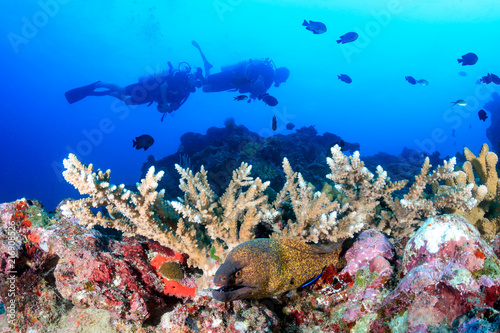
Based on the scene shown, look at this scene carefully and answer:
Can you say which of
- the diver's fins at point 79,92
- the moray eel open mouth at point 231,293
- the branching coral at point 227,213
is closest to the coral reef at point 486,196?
the branching coral at point 227,213

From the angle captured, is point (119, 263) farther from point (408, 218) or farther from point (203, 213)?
point (408, 218)

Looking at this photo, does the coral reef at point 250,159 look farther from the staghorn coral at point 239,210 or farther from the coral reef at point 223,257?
the coral reef at point 223,257

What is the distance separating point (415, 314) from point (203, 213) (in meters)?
1.91

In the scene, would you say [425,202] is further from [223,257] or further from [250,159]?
[250,159]

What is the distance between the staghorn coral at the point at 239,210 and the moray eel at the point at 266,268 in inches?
13.5

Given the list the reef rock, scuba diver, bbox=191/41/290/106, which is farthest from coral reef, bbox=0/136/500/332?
scuba diver, bbox=191/41/290/106

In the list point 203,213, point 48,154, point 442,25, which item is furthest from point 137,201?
point 442,25

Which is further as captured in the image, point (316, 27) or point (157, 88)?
point (157, 88)

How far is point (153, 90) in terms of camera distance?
15.2 m

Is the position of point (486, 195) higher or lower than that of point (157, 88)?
lower

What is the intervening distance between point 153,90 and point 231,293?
16.0 metres

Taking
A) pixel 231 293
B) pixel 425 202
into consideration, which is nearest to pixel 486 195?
pixel 425 202

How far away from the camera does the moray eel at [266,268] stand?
1654 millimetres

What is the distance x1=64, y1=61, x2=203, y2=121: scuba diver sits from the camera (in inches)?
595
